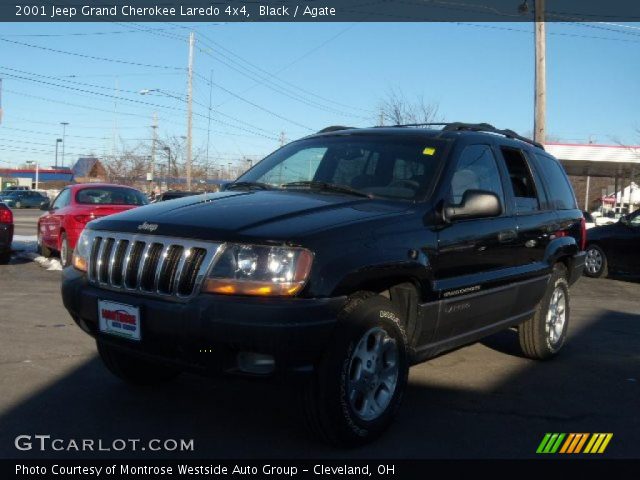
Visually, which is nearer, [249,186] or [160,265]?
[160,265]

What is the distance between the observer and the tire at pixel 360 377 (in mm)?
3494

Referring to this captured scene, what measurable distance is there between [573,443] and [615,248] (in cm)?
987

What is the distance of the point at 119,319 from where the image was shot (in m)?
3.71

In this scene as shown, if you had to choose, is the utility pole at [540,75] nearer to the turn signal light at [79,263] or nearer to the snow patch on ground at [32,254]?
the snow patch on ground at [32,254]

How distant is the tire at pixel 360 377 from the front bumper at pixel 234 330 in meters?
0.11

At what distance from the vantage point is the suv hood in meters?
3.52

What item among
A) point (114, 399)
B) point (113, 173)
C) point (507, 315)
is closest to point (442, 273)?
point (507, 315)

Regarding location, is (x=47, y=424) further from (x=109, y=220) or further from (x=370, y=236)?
(x=370, y=236)

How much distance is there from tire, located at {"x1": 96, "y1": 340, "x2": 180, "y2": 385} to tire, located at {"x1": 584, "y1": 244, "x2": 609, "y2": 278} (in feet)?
34.5

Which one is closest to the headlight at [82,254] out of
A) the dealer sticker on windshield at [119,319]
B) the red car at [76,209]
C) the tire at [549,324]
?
the dealer sticker on windshield at [119,319]

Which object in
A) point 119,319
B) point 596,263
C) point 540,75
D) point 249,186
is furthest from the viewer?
point 540,75

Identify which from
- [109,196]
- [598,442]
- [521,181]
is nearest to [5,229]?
[109,196]

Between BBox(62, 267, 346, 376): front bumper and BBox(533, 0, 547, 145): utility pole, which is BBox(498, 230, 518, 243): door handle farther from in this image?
BBox(533, 0, 547, 145): utility pole

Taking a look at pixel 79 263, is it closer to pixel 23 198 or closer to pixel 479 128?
pixel 479 128
